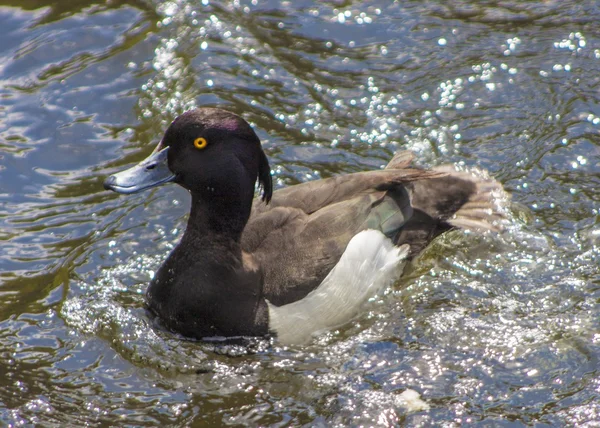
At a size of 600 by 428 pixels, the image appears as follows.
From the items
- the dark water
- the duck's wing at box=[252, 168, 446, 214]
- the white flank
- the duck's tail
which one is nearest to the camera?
the dark water

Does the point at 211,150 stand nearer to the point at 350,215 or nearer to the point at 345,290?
the point at 350,215

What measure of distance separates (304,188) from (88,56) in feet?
10.9

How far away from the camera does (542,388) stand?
540cm

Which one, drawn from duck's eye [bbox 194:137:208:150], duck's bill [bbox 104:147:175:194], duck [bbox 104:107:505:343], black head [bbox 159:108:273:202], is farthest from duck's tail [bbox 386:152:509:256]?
duck's bill [bbox 104:147:175:194]

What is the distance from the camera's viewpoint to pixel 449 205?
22.2 feet

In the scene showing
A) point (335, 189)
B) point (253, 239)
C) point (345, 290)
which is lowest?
point (345, 290)

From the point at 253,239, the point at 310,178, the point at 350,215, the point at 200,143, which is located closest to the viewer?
the point at 200,143

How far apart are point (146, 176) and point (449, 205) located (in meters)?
2.36

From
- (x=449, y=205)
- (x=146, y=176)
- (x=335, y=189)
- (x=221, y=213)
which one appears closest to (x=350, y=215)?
(x=335, y=189)

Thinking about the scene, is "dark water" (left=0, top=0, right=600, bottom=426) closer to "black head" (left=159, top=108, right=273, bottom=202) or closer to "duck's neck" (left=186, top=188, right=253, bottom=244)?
"duck's neck" (left=186, top=188, right=253, bottom=244)

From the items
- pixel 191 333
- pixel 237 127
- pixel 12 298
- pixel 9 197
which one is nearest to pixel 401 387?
pixel 191 333

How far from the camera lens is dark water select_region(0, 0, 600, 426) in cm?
545

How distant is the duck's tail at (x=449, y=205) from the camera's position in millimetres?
6617

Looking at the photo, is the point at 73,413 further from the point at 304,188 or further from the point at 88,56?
the point at 88,56
